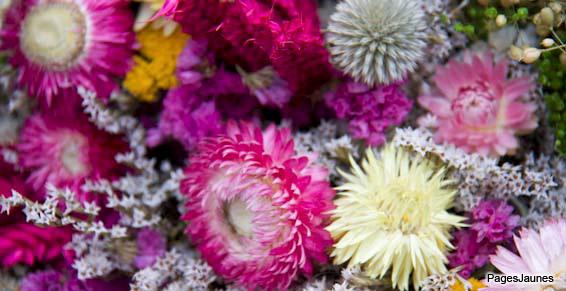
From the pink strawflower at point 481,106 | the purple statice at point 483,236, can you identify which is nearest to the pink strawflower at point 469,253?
the purple statice at point 483,236

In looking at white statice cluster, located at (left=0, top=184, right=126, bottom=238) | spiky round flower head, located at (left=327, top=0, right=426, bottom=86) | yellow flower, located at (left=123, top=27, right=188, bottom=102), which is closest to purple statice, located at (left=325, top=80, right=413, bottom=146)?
spiky round flower head, located at (left=327, top=0, right=426, bottom=86)

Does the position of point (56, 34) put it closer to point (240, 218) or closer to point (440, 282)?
point (240, 218)

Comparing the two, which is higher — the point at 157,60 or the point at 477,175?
the point at 157,60

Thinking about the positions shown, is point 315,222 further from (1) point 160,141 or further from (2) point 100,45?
(2) point 100,45

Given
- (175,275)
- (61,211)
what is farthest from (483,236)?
(61,211)

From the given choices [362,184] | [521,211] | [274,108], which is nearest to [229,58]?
[274,108]
